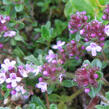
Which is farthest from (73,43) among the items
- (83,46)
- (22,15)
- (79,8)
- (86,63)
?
(22,15)

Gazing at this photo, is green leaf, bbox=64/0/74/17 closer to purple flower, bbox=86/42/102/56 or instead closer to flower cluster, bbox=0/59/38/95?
purple flower, bbox=86/42/102/56

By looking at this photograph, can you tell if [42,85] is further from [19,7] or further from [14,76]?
[19,7]

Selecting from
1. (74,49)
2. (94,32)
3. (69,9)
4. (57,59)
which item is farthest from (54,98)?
(69,9)

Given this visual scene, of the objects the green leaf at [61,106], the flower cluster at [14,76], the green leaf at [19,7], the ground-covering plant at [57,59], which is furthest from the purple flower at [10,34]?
the green leaf at [61,106]

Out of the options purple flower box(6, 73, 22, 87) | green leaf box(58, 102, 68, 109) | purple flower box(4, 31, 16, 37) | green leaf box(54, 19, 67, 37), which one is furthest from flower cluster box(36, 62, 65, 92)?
green leaf box(54, 19, 67, 37)

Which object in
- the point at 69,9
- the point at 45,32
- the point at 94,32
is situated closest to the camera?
the point at 94,32

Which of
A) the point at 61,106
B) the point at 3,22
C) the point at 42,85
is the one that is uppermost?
the point at 3,22

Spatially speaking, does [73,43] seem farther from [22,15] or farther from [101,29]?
[22,15]

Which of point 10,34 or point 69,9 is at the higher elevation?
point 69,9
